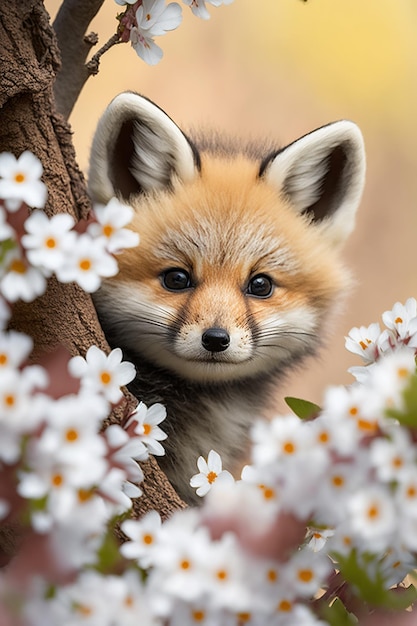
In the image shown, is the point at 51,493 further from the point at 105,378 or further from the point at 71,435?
the point at 105,378

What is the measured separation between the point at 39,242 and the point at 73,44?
75cm

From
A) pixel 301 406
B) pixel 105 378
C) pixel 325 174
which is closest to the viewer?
pixel 105 378

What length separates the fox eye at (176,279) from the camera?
134 cm

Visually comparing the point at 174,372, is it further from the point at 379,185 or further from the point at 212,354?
the point at 379,185

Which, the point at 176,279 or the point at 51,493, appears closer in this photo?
the point at 51,493

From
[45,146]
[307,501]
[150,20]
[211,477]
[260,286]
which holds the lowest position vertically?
[211,477]

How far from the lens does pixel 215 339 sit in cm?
126

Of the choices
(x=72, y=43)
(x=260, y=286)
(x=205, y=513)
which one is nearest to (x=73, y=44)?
(x=72, y=43)

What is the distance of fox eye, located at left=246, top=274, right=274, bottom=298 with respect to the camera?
1.38m

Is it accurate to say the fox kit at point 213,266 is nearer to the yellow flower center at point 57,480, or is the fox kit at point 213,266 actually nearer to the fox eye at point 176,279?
the fox eye at point 176,279

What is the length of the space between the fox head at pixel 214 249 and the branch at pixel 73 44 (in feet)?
0.21

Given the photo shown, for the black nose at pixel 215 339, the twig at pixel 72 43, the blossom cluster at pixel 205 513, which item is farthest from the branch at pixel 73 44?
the blossom cluster at pixel 205 513

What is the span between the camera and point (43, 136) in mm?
1045

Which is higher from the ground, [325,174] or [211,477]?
[325,174]
